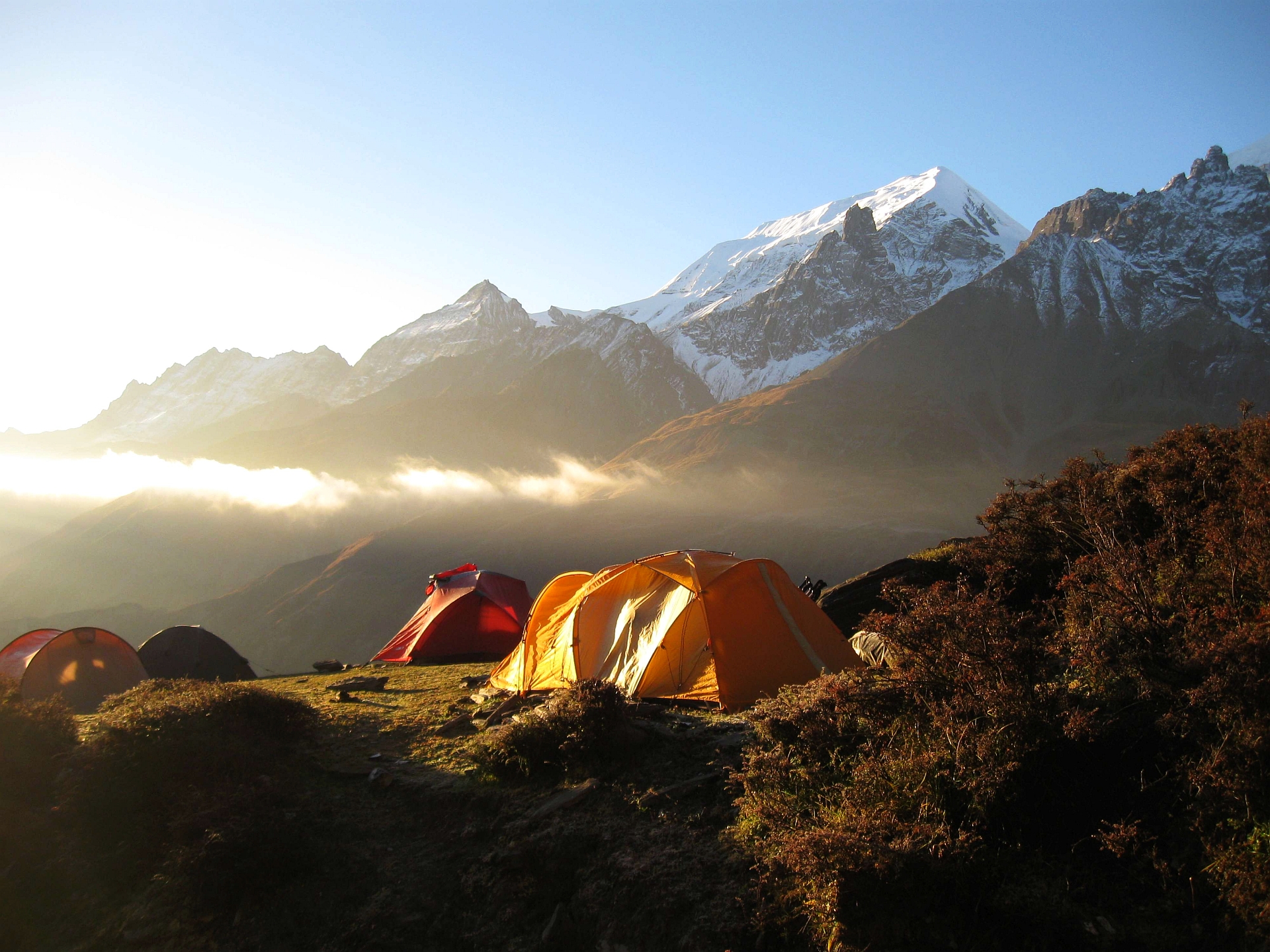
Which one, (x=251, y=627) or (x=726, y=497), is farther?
(x=726, y=497)

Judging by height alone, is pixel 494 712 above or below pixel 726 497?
above

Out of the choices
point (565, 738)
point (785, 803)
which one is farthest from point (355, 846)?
point (785, 803)

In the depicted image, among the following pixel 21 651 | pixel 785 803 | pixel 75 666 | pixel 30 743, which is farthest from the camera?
pixel 21 651

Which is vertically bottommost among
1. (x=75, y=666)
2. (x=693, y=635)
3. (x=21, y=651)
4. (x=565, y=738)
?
(x=693, y=635)

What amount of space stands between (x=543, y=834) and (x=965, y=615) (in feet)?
15.5

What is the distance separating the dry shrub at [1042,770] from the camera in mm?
4859

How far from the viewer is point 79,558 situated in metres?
159

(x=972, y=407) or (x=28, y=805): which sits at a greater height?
(x=28, y=805)

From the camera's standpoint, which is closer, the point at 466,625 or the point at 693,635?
the point at 693,635

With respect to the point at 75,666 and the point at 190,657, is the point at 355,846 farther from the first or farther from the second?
the point at 190,657

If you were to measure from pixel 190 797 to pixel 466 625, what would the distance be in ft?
53.1

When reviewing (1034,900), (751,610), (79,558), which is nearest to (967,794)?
(1034,900)

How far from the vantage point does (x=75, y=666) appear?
1573 centimetres

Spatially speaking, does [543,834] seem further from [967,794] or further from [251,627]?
[251,627]
